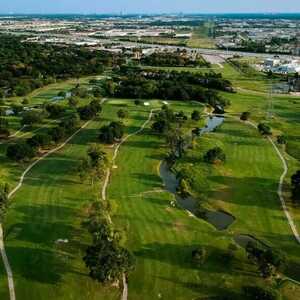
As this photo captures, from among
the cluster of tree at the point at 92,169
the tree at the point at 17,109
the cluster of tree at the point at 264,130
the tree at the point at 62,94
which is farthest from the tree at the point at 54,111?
the cluster of tree at the point at 264,130

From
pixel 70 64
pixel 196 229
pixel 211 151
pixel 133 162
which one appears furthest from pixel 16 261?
pixel 70 64

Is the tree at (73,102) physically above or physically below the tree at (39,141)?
below

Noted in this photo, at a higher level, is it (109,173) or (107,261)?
(107,261)

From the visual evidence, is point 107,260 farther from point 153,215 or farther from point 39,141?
point 39,141

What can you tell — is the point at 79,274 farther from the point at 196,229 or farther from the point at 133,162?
the point at 133,162

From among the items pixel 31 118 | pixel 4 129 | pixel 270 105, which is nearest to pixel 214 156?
pixel 31 118

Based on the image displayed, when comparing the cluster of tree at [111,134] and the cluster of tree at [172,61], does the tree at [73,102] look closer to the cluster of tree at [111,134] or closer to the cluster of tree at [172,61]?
the cluster of tree at [111,134]

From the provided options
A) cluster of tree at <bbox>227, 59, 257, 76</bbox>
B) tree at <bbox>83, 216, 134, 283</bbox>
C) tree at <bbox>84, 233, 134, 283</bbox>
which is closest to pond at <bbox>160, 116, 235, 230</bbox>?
tree at <bbox>83, 216, 134, 283</bbox>
